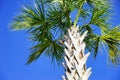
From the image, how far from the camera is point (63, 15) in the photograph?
6953mm

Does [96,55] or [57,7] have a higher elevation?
[57,7]

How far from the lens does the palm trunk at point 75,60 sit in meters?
5.48

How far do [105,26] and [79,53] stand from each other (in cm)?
163

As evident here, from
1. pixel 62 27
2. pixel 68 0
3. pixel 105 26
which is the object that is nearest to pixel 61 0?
pixel 68 0

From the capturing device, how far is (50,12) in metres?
6.93

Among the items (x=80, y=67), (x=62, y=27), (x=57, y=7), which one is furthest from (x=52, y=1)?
(x=80, y=67)

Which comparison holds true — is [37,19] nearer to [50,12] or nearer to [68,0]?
[50,12]

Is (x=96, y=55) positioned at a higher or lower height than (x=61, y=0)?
lower

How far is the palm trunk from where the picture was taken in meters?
5.48

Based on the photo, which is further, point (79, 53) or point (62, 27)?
point (62, 27)

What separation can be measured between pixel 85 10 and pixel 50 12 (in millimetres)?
841

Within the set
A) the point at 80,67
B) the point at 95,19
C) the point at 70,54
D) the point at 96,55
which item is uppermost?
the point at 95,19

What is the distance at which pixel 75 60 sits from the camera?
5.66 metres

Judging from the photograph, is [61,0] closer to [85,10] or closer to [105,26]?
[85,10]
